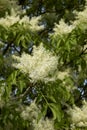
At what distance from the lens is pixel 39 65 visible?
369 cm

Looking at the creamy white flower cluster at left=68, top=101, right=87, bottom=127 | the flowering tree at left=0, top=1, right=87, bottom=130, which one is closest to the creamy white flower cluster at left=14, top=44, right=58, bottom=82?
the flowering tree at left=0, top=1, right=87, bottom=130

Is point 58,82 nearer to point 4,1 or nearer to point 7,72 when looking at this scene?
point 7,72

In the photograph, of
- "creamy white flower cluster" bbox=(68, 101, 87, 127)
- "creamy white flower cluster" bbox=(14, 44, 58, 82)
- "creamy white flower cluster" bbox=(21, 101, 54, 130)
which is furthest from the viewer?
"creamy white flower cluster" bbox=(21, 101, 54, 130)

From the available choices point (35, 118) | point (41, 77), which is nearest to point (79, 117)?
point (35, 118)

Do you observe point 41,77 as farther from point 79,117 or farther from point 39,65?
point 79,117

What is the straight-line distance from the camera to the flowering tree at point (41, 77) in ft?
12.4

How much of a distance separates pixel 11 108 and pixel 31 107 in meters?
0.32

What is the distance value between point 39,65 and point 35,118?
1106 mm

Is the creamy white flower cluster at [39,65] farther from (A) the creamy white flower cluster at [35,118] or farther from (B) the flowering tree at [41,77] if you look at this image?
(A) the creamy white flower cluster at [35,118]

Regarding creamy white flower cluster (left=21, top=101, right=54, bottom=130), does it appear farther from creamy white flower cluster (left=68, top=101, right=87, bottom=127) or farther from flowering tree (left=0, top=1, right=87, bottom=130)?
creamy white flower cluster (left=68, top=101, right=87, bottom=127)

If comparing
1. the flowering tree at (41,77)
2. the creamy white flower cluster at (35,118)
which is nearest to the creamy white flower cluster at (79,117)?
the flowering tree at (41,77)

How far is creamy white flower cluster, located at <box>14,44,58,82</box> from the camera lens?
366 cm

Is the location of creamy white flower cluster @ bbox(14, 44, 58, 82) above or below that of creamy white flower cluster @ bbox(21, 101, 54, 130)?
above

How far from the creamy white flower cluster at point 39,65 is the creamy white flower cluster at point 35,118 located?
2.45ft
